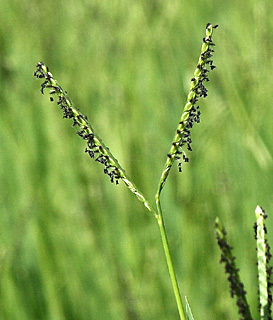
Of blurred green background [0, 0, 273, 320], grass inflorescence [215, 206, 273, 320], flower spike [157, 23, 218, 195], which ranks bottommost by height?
grass inflorescence [215, 206, 273, 320]

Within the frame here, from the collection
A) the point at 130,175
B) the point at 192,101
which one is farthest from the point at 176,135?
the point at 130,175

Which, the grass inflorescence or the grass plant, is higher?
the grass plant

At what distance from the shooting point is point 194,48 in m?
2.53

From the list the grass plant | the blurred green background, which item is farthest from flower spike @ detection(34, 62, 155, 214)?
the blurred green background

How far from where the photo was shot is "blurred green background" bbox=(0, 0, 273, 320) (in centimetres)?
163

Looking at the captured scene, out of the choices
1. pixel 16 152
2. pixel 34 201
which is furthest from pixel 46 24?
pixel 34 201

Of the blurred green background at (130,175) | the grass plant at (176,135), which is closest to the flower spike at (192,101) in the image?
the grass plant at (176,135)

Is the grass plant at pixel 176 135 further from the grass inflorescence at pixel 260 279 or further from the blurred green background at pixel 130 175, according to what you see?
the blurred green background at pixel 130 175

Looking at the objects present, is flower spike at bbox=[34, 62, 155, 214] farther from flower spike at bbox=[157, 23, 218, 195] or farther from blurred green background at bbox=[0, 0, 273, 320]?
blurred green background at bbox=[0, 0, 273, 320]

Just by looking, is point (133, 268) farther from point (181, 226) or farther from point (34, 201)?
point (34, 201)

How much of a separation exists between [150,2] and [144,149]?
1.85ft

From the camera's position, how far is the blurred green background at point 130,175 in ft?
5.33

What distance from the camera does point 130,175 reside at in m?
1.87

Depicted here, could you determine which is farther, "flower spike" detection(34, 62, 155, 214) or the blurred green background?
the blurred green background
